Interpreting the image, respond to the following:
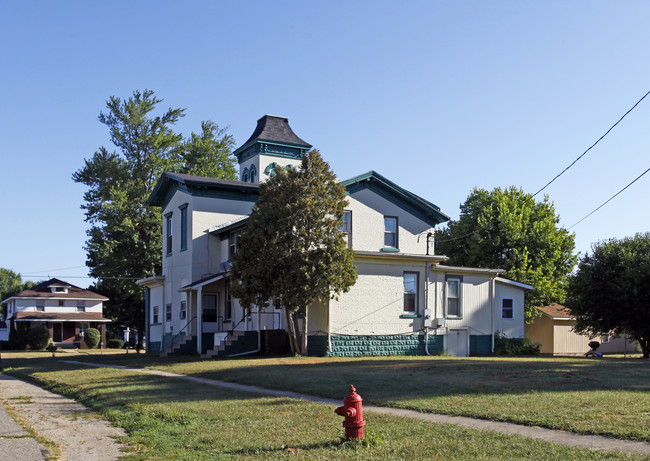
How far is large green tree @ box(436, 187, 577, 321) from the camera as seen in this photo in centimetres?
4600

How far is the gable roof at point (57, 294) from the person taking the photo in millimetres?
61812

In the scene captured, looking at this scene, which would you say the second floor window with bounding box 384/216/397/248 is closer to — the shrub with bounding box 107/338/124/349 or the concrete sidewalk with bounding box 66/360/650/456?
the concrete sidewalk with bounding box 66/360/650/456

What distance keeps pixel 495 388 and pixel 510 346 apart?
19186mm

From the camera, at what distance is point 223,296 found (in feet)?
107

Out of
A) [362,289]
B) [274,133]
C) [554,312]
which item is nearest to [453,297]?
[362,289]

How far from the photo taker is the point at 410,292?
29547mm

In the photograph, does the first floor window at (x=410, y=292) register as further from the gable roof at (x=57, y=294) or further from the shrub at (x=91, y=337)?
the gable roof at (x=57, y=294)

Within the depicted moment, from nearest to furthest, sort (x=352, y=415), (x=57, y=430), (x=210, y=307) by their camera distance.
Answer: (x=352, y=415) → (x=57, y=430) → (x=210, y=307)

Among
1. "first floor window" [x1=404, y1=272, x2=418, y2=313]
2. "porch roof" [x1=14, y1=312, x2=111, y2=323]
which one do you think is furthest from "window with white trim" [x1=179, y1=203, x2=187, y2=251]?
"porch roof" [x1=14, y1=312, x2=111, y2=323]

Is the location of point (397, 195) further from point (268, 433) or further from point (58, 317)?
point (58, 317)

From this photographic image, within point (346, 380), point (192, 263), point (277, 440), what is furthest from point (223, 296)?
point (277, 440)

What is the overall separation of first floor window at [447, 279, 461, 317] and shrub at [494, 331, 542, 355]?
9.55ft

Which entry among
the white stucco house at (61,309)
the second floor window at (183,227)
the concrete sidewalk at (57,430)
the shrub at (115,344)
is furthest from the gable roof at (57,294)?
the concrete sidewalk at (57,430)

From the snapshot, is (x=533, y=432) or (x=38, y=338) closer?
(x=533, y=432)
